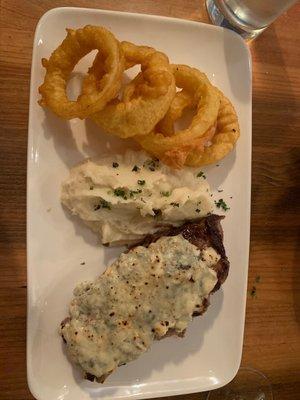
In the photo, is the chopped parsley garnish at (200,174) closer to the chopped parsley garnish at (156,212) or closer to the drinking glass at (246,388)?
the chopped parsley garnish at (156,212)

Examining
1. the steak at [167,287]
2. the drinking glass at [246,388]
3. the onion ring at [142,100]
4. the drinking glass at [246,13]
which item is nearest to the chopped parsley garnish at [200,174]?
the steak at [167,287]

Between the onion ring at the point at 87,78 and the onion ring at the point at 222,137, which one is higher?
the onion ring at the point at 87,78

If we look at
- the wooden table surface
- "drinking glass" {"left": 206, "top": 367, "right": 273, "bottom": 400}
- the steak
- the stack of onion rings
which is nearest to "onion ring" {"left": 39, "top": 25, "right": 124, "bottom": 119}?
the stack of onion rings

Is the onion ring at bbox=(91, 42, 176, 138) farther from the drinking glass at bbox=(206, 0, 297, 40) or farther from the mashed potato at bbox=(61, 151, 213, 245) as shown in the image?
the drinking glass at bbox=(206, 0, 297, 40)

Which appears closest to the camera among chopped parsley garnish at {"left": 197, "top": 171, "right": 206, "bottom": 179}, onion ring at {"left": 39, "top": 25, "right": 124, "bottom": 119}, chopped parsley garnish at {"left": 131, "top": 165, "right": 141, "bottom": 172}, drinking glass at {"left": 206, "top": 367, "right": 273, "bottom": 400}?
onion ring at {"left": 39, "top": 25, "right": 124, "bottom": 119}

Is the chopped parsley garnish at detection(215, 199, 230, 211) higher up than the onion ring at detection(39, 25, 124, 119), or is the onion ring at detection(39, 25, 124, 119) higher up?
the onion ring at detection(39, 25, 124, 119)

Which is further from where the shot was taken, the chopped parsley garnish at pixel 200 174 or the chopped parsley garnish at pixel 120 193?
the chopped parsley garnish at pixel 200 174

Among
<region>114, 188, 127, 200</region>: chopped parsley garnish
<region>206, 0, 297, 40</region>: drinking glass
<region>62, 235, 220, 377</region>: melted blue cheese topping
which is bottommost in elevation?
<region>62, 235, 220, 377</region>: melted blue cheese topping
